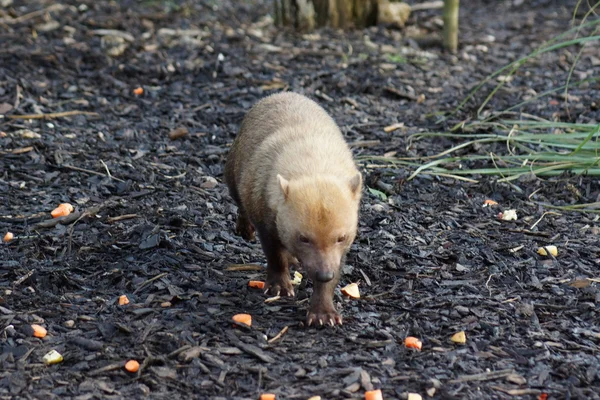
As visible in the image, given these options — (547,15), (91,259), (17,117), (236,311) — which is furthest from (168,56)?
(547,15)

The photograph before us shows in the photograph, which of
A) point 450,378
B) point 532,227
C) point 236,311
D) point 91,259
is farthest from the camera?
point 532,227

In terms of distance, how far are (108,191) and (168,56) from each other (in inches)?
144

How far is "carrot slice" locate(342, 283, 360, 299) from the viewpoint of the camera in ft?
18.5

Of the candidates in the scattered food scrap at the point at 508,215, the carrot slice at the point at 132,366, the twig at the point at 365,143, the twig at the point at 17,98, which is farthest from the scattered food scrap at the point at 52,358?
the twig at the point at 17,98

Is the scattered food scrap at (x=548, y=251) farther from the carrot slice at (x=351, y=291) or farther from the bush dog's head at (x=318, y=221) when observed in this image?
the bush dog's head at (x=318, y=221)

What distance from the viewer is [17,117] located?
8.43 metres

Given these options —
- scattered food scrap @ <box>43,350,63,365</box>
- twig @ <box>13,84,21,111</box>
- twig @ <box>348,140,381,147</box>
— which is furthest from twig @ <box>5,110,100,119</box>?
scattered food scrap @ <box>43,350,63,365</box>

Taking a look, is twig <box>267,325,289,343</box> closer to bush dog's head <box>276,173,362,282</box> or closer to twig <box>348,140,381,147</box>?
bush dog's head <box>276,173,362,282</box>

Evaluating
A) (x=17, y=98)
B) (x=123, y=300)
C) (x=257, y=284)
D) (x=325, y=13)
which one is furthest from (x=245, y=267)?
(x=325, y=13)

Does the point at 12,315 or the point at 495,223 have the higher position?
the point at 12,315

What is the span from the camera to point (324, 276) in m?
5.01

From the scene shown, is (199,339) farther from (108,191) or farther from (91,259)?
(108,191)

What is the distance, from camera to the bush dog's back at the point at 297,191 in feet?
16.7

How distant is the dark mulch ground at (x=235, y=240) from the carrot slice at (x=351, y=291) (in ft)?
0.26
